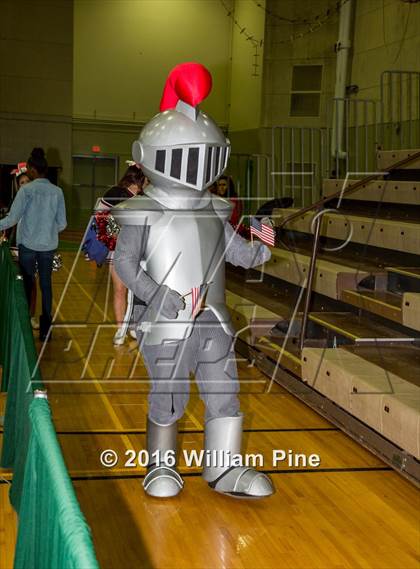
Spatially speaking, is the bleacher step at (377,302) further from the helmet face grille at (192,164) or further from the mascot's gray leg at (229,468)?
the helmet face grille at (192,164)

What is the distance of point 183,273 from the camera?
136 inches

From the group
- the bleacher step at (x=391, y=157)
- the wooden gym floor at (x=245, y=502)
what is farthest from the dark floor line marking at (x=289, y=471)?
the bleacher step at (x=391, y=157)

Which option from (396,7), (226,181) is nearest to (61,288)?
(226,181)

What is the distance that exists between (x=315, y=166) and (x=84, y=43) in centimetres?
806

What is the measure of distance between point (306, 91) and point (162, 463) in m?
14.2

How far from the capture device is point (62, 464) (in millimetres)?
1763

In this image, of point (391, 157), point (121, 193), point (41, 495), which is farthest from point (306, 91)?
point (41, 495)

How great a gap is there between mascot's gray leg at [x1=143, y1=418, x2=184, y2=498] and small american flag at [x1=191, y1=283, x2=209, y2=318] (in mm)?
568

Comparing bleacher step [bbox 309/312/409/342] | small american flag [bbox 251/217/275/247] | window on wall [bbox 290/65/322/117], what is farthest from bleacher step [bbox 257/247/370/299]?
window on wall [bbox 290/65/322/117]

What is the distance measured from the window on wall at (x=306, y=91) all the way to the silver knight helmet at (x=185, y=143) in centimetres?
1371

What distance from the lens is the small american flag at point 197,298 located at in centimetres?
349

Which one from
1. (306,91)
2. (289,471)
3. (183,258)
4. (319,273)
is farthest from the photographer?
(306,91)

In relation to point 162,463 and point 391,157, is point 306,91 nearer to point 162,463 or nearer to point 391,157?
point 391,157

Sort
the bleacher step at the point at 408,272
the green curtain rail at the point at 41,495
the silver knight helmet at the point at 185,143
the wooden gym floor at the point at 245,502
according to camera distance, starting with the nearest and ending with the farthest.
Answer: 1. the green curtain rail at the point at 41,495
2. the wooden gym floor at the point at 245,502
3. the silver knight helmet at the point at 185,143
4. the bleacher step at the point at 408,272
